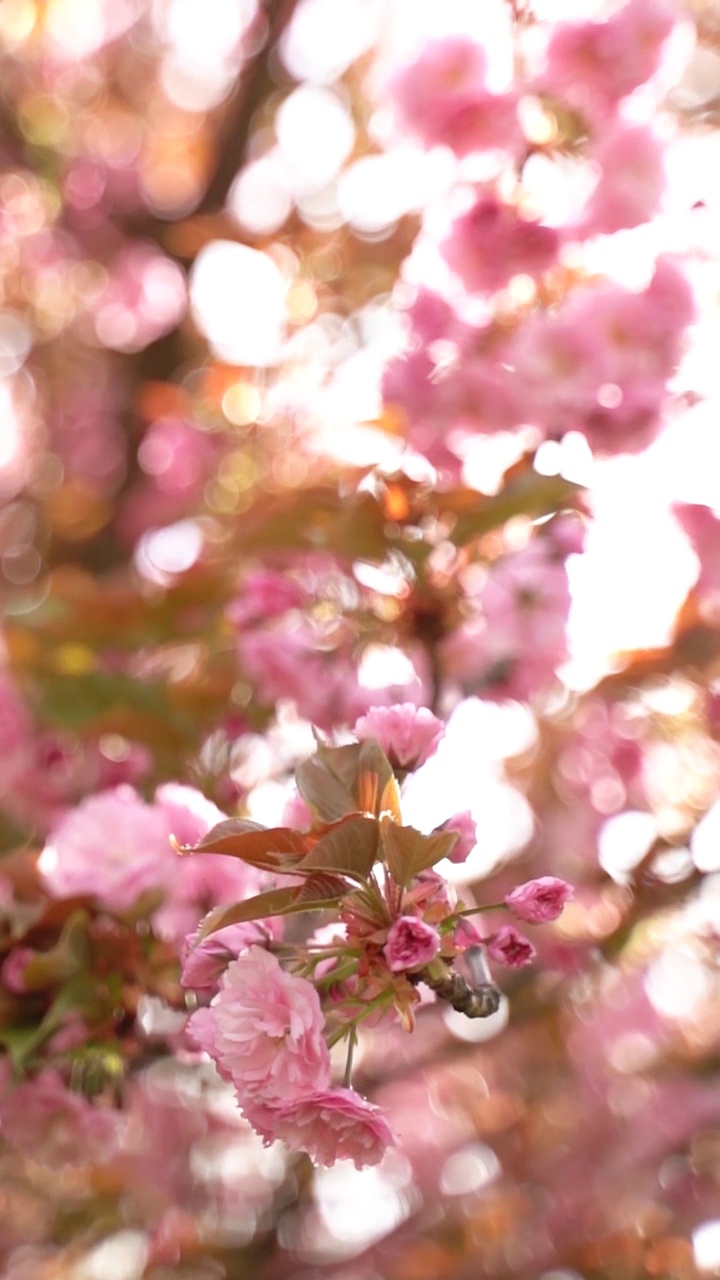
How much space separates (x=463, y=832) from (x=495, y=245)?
2.37ft

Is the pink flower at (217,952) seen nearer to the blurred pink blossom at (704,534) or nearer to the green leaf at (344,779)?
the green leaf at (344,779)

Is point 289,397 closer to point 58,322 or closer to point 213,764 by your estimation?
point 213,764

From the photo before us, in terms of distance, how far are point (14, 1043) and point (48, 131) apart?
1.74 m

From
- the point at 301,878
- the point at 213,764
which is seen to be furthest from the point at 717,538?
the point at 301,878

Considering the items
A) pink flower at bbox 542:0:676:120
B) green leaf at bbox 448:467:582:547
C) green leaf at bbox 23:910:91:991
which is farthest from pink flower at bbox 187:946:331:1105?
pink flower at bbox 542:0:676:120

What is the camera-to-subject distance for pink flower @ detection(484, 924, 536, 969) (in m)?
0.68

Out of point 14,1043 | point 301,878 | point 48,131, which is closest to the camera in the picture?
point 301,878

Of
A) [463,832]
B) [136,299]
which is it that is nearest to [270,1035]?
[463,832]

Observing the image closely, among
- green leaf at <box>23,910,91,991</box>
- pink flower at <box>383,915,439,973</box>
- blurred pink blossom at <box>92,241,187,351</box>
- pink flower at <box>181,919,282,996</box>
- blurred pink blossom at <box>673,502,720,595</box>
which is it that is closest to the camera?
pink flower at <box>383,915,439,973</box>

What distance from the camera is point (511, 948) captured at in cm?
68

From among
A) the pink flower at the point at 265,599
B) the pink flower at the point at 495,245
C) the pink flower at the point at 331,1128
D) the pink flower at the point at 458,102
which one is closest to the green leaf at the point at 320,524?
the pink flower at the point at 265,599

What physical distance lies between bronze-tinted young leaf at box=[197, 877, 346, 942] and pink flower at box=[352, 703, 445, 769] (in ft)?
0.42

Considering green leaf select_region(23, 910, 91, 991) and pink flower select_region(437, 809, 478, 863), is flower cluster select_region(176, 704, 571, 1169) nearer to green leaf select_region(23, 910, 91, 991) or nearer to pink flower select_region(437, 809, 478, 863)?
pink flower select_region(437, 809, 478, 863)

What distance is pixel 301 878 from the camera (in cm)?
71
